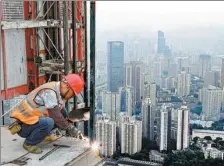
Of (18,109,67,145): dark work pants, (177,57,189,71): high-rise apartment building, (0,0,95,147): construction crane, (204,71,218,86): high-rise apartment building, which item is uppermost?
(0,0,95,147): construction crane

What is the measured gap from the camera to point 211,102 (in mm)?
24047

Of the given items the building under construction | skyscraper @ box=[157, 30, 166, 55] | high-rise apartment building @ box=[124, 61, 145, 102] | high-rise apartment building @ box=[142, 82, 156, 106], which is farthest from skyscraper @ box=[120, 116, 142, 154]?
the building under construction

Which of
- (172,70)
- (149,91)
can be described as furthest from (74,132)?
(172,70)

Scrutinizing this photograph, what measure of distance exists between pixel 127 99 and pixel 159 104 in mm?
2163

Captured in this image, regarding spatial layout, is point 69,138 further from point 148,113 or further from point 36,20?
point 148,113

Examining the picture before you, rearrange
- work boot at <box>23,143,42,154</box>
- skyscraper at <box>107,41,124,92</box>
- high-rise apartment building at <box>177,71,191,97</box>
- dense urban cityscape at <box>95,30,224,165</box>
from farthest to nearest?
high-rise apartment building at <box>177,71,191,97</box> < skyscraper at <box>107,41,124,92</box> < dense urban cityscape at <box>95,30,224,165</box> < work boot at <box>23,143,42,154</box>

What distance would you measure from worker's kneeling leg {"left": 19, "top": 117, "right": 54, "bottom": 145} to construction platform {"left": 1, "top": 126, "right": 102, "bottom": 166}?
0.29 ft

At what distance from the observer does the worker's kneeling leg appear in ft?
6.81

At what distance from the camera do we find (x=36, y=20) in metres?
2.75

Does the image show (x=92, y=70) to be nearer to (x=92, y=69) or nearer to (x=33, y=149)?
(x=92, y=69)

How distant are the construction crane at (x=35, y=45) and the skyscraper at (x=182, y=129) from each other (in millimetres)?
15574

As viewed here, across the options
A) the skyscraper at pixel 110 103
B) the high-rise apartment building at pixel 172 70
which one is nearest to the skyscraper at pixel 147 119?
the skyscraper at pixel 110 103

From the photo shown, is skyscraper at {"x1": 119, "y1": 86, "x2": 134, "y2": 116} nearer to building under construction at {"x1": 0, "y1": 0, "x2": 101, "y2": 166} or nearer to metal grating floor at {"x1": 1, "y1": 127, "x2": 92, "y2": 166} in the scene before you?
building under construction at {"x1": 0, "y1": 0, "x2": 101, "y2": 166}

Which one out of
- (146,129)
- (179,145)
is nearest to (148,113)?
(146,129)
